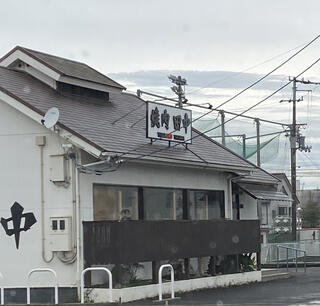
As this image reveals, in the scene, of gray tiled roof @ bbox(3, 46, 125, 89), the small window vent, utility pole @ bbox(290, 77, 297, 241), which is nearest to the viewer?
gray tiled roof @ bbox(3, 46, 125, 89)

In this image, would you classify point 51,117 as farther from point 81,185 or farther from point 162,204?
point 162,204

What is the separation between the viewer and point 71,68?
20281mm

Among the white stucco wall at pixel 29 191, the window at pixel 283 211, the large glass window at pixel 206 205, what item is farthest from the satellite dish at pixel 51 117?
the window at pixel 283 211

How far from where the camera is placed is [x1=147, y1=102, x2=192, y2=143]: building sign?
1836 cm

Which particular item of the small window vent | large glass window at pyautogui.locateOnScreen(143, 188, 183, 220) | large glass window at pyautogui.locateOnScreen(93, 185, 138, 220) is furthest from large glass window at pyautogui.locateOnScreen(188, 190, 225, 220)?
the small window vent

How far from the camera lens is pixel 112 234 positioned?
16.5m

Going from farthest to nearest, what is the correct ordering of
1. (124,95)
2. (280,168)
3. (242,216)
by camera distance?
1. (280,168)
2. (242,216)
3. (124,95)

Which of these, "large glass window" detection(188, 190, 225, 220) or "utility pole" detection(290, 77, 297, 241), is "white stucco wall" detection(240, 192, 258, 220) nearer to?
"large glass window" detection(188, 190, 225, 220)

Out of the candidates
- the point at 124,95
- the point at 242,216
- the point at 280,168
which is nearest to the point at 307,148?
the point at 280,168

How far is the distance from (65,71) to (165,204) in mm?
4767

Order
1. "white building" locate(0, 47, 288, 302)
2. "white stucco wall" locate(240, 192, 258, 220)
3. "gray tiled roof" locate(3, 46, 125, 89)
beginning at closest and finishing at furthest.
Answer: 1. "white building" locate(0, 47, 288, 302)
2. "gray tiled roof" locate(3, 46, 125, 89)
3. "white stucco wall" locate(240, 192, 258, 220)

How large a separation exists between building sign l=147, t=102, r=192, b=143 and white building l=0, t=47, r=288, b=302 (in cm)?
31

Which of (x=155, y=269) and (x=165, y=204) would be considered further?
(x=165, y=204)

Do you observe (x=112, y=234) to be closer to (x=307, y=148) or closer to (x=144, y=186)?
(x=144, y=186)
